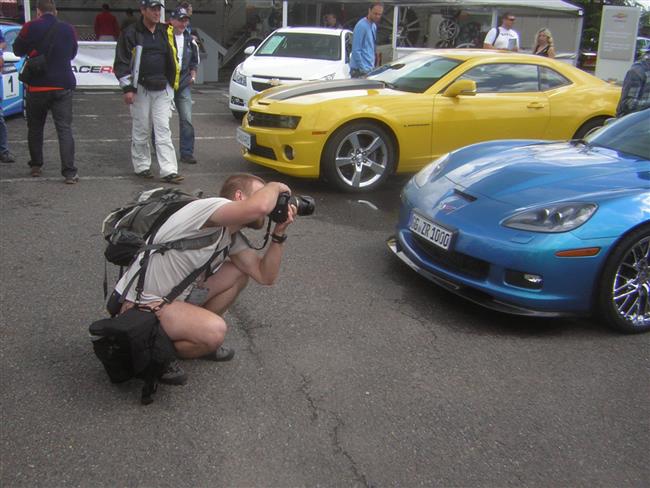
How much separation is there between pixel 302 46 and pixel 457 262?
890 centimetres

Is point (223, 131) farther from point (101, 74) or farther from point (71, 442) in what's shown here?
point (71, 442)

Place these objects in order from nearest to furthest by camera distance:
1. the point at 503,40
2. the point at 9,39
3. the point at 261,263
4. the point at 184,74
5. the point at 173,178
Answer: the point at 261,263 → the point at 173,178 → the point at 184,74 → the point at 9,39 → the point at 503,40

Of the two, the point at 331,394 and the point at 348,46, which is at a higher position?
the point at 348,46

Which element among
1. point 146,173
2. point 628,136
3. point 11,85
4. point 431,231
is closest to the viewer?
point 431,231

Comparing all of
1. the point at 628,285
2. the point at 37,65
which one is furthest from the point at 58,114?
the point at 628,285

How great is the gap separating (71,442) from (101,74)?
1393 cm

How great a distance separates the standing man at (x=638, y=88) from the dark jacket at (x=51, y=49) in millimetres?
5557

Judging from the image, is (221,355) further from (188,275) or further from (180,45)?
(180,45)

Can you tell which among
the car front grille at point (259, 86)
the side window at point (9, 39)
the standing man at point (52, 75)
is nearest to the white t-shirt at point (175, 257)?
the standing man at point (52, 75)

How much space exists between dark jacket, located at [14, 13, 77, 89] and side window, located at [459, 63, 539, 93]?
4.02 m

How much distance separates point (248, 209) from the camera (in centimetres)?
289

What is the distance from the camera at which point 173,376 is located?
3.20 meters

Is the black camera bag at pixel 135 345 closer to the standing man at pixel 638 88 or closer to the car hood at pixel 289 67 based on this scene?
the standing man at pixel 638 88

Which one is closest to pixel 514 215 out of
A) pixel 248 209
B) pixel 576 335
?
pixel 576 335
